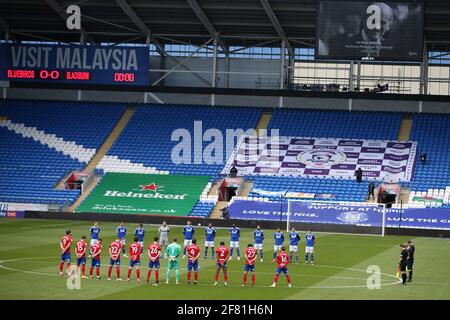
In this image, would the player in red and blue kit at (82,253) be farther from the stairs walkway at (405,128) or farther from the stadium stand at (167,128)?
the stairs walkway at (405,128)

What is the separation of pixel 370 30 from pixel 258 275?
30.4 metres

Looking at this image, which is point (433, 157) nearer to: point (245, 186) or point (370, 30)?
point (370, 30)

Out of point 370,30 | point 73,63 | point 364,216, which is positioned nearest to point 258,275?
point 364,216

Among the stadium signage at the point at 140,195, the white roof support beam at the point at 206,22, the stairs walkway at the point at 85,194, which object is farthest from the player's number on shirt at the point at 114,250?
the white roof support beam at the point at 206,22

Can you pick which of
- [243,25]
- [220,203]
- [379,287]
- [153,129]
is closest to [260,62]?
[243,25]

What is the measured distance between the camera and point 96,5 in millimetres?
64938

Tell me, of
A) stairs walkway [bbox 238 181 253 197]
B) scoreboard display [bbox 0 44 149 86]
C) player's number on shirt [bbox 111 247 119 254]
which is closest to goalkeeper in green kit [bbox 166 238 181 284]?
player's number on shirt [bbox 111 247 119 254]

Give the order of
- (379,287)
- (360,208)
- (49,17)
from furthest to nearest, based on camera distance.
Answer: (49,17)
(360,208)
(379,287)

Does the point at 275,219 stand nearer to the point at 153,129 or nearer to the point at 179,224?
the point at 179,224

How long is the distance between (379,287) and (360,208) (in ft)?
83.8

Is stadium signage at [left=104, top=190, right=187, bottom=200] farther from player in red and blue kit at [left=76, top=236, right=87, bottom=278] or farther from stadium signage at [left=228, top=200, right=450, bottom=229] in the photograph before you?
player in red and blue kit at [left=76, top=236, right=87, bottom=278]

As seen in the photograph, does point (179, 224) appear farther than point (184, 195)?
No

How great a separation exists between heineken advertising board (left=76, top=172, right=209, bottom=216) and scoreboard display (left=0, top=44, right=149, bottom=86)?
302 inches

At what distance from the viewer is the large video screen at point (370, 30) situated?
192 feet
